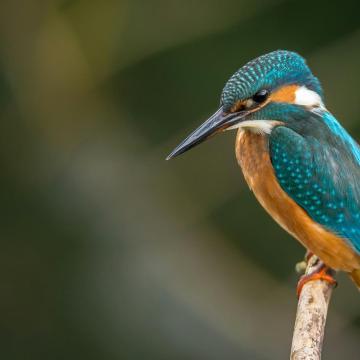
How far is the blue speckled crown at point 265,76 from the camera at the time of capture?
3299mm

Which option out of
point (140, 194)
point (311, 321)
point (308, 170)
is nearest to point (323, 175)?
point (308, 170)

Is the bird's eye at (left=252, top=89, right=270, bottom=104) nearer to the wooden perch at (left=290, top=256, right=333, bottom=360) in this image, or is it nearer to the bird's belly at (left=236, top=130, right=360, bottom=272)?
the bird's belly at (left=236, top=130, right=360, bottom=272)

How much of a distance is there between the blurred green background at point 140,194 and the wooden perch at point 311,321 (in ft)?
4.16

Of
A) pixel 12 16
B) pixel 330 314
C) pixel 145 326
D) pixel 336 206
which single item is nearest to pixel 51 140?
pixel 12 16

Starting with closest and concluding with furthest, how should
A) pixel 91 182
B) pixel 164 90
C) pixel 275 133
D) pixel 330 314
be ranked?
pixel 275 133 → pixel 330 314 → pixel 91 182 → pixel 164 90

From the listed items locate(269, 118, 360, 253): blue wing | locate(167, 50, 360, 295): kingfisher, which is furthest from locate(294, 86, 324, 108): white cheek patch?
locate(269, 118, 360, 253): blue wing

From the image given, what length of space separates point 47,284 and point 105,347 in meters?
0.46

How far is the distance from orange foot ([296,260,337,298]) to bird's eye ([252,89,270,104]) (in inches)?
27.7

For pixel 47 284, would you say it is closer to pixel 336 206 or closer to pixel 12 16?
pixel 12 16

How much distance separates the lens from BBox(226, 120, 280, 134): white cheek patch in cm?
338

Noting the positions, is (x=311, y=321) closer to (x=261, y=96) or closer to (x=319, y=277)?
(x=319, y=277)

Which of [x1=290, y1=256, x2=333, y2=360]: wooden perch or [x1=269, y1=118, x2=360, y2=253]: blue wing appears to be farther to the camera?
[x1=269, y1=118, x2=360, y2=253]: blue wing

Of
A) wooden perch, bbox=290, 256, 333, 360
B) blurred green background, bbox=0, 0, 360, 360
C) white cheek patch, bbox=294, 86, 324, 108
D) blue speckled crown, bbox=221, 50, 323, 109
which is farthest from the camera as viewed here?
blurred green background, bbox=0, 0, 360, 360

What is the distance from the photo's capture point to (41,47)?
512cm
